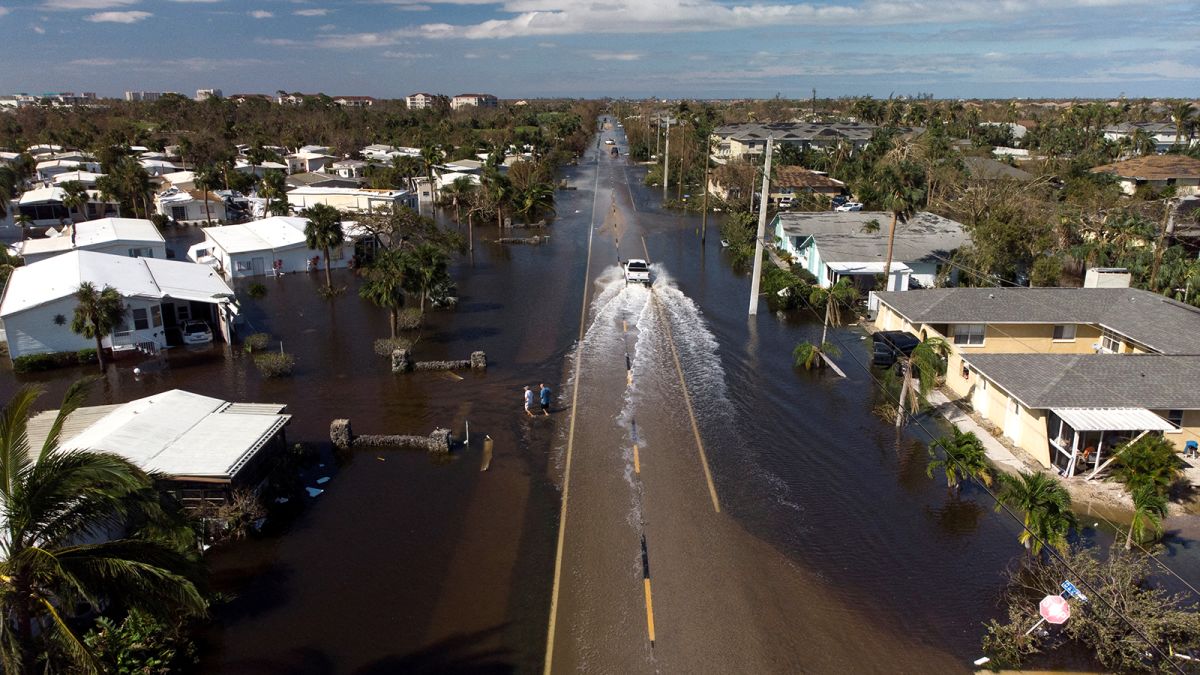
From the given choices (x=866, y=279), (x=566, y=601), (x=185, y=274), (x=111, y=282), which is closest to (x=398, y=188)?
(x=185, y=274)

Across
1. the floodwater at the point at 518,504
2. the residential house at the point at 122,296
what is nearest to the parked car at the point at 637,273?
the floodwater at the point at 518,504

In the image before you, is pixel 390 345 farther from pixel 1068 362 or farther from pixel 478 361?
pixel 1068 362

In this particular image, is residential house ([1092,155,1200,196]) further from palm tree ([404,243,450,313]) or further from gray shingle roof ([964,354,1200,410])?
palm tree ([404,243,450,313])

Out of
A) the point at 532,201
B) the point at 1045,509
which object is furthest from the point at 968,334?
the point at 532,201

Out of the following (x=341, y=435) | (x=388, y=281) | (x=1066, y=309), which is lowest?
(x=341, y=435)

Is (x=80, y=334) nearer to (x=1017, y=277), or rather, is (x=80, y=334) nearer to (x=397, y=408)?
(x=397, y=408)

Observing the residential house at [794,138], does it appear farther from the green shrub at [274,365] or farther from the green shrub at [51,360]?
the green shrub at [51,360]
